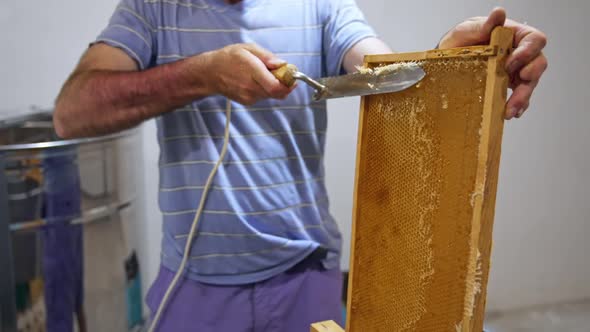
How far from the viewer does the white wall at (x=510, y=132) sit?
1500 mm

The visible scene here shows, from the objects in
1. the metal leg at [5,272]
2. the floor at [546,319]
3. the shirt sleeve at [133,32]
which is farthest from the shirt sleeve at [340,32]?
the floor at [546,319]

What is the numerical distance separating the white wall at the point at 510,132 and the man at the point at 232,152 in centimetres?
59

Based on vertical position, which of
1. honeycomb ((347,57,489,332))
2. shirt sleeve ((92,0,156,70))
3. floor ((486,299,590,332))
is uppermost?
shirt sleeve ((92,0,156,70))

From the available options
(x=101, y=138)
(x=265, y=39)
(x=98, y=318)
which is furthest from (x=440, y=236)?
(x=98, y=318)

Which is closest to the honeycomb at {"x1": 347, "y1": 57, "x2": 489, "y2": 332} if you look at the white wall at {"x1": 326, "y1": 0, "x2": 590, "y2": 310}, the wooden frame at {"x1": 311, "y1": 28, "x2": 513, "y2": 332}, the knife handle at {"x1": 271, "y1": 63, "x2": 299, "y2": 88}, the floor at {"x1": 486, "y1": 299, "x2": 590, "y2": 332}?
the wooden frame at {"x1": 311, "y1": 28, "x2": 513, "y2": 332}

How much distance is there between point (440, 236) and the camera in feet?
1.76

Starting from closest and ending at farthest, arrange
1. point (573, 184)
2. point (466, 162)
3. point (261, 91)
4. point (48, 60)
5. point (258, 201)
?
point (466, 162) → point (261, 91) → point (258, 201) → point (48, 60) → point (573, 184)

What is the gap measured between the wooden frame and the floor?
1.44 m

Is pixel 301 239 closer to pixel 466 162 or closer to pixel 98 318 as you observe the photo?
pixel 466 162

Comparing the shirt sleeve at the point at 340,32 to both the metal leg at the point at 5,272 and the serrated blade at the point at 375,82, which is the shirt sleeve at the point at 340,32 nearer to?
the serrated blade at the point at 375,82

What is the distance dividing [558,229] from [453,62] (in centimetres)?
169

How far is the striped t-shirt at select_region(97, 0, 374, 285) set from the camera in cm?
85

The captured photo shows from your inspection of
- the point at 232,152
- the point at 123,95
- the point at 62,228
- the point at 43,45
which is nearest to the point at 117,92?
the point at 123,95

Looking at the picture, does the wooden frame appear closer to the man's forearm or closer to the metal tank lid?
the man's forearm
